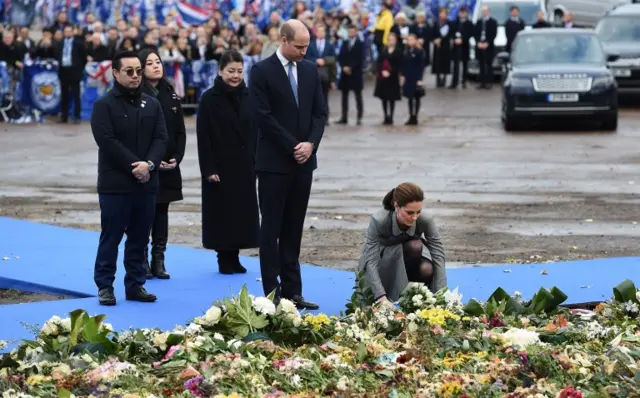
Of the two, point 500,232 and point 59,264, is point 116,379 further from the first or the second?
point 500,232

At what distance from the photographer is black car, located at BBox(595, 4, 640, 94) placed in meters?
29.9

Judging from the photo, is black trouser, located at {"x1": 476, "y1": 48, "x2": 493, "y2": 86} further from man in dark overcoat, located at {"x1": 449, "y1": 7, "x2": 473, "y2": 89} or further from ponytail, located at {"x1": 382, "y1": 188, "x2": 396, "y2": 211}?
ponytail, located at {"x1": 382, "y1": 188, "x2": 396, "y2": 211}

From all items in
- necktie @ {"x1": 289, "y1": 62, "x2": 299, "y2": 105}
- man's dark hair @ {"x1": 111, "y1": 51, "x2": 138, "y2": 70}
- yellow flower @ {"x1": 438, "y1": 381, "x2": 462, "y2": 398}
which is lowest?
yellow flower @ {"x1": 438, "y1": 381, "x2": 462, "y2": 398}

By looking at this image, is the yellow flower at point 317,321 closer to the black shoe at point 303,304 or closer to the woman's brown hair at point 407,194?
the woman's brown hair at point 407,194

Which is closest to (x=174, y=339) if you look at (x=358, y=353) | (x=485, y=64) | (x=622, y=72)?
(x=358, y=353)

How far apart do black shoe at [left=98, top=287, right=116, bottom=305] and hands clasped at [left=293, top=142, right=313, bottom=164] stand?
63.7 inches

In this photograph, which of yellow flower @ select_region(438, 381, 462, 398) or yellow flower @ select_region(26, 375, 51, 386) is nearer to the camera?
yellow flower @ select_region(438, 381, 462, 398)

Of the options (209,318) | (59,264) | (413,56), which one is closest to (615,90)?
(413,56)

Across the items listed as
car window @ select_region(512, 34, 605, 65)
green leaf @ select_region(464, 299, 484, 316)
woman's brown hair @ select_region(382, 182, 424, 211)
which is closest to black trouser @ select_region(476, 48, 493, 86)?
car window @ select_region(512, 34, 605, 65)

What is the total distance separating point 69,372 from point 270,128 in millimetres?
3068

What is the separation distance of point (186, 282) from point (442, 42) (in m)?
24.3

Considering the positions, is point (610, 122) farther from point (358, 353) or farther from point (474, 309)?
point (358, 353)

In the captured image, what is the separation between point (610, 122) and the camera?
2592 centimetres

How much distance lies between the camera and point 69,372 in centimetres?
743
